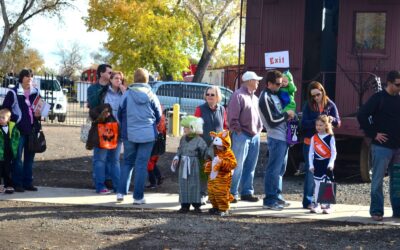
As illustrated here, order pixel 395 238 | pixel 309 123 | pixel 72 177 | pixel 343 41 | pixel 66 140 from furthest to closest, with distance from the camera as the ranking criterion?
1. pixel 66 140
2. pixel 343 41
3. pixel 72 177
4. pixel 309 123
5. pixel 395 238

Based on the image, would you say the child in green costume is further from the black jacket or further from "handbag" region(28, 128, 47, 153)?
"handbag" region(28, 128, 47, 153)

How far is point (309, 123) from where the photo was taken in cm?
972

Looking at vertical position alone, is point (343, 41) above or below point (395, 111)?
above

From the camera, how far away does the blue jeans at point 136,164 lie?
9.73 meters

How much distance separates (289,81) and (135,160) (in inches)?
97.6

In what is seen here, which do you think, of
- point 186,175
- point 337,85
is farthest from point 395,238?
point 337,85

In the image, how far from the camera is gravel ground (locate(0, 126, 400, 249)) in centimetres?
747

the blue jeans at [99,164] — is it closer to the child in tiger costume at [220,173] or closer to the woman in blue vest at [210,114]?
the woman in blue vest at [210,114]

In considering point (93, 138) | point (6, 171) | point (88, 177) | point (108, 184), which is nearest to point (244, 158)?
point (93, 138)

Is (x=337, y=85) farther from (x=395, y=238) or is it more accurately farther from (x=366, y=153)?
(x=395, y=238)

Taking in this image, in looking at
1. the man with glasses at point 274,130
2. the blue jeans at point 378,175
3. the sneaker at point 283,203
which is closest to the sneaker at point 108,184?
the man with glasses at point 274,130

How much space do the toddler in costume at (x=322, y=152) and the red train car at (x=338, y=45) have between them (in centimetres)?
325

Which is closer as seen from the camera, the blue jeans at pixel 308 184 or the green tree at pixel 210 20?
the blue jeans at pixel 308 184

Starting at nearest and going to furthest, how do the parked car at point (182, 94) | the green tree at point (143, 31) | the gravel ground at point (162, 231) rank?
the gravel ground at point (162, 231)
the parked car at point (182, 94)
the green tree at point (143, 31)
